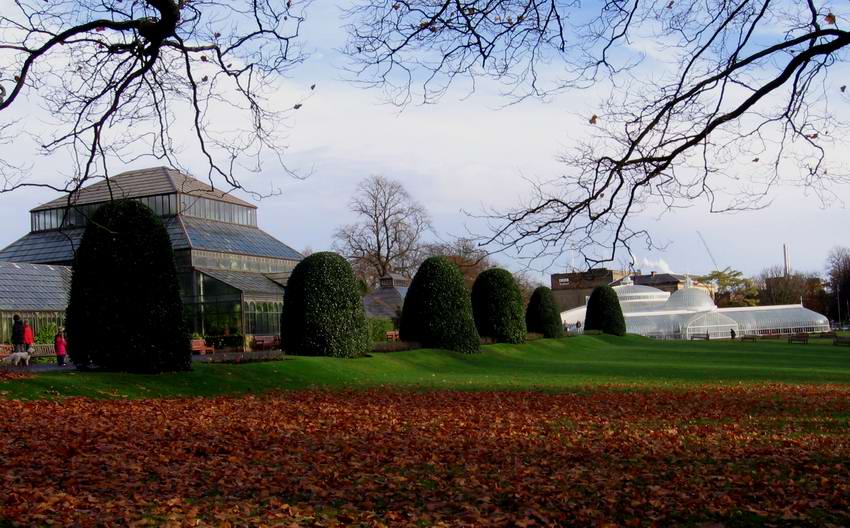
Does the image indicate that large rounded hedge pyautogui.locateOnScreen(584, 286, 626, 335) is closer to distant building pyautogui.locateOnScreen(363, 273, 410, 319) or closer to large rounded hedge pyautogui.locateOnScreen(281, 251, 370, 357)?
distant building pyautogui.locateOnScreen(363, 273, 410, 319)

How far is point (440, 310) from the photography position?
2791 centimetres

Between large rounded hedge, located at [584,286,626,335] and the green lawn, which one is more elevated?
large rounded hedge, located at [584,286,626,335]

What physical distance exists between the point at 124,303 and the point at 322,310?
702 centimetres

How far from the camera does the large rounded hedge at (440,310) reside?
27734 mm

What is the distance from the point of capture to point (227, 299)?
35094 millimetres

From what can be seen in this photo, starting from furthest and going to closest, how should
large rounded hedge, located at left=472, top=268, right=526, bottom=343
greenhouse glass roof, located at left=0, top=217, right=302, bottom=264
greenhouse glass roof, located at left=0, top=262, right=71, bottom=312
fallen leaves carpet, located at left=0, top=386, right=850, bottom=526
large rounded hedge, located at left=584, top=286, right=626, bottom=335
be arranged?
large rounded hedge, located at left=584, top=286, right=626, bottom=335
greenhouse glass roof, located at left=0, top=217, right=302, bottom=264
large rounded hedge, located at left=472, top=268, right=526, bottom=343
greenhouse glass roof, located at left=0, top=262, right=71, bottom=312
fallen leaves carpet, located at left=0, top=386, right=850, bottom=526

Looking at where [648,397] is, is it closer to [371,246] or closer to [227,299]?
[227,299]

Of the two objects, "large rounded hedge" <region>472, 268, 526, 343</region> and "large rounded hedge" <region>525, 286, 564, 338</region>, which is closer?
"large rounded hedge" <region>472, 268, 526, 343</region>

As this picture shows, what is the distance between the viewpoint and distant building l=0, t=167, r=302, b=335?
35094 millimetres

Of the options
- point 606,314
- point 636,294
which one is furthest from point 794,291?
point 606,314

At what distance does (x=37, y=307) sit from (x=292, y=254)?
15212 millimetres

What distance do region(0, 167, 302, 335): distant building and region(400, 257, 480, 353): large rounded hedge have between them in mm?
10000

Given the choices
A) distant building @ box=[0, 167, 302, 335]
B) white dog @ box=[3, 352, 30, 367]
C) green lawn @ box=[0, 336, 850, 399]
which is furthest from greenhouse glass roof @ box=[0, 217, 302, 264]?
white dog @ box=[3, 352, 30, 367]

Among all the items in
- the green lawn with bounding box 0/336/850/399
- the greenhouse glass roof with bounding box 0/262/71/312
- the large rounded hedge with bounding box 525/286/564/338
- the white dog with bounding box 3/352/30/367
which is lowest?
the green lawn with bounding box 0/336/850/399
